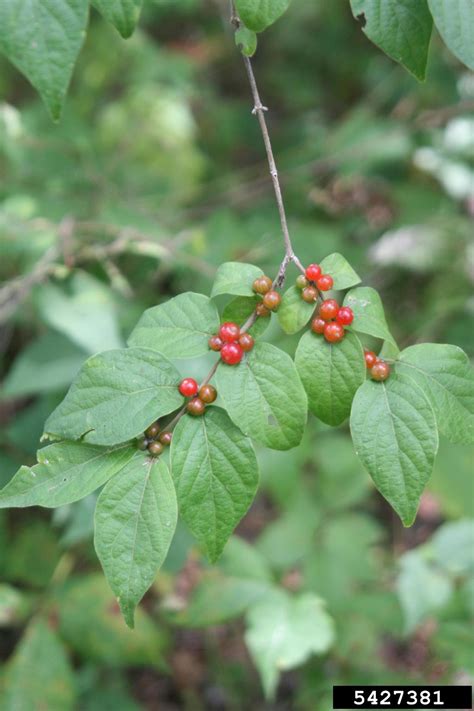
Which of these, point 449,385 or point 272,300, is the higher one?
point 272,300

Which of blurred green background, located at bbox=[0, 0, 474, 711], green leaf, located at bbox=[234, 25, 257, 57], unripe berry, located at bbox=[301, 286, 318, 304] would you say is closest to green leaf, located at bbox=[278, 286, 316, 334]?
unripe berry, located at bbox=[301, 286, 318, 304]

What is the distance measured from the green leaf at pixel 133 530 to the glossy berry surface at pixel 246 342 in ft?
0.73

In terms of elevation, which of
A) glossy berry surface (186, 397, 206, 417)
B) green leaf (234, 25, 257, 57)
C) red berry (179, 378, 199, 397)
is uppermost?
green leaf (234, 25, 257, 57)

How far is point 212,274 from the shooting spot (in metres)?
2.06

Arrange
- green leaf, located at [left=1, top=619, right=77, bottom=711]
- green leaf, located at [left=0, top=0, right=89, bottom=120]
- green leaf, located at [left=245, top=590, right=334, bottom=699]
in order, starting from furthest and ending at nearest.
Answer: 1. green leaf, located at [left=1, top=619, right=77, bottom=711]
2. green leaf, located at [left=245, top=590, right=334, bottom=699]
3. green leaf, located at [left=0, top=0, right=89, bottom=120]

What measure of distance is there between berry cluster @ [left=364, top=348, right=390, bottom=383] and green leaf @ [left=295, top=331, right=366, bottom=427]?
0.09ft

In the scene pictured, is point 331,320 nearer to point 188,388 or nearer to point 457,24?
point 188,388

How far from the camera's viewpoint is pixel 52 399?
1960 mm

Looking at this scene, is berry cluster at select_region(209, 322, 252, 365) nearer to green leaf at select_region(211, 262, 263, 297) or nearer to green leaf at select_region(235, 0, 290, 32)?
green leaf at select_region(211, 262, 263, 297)

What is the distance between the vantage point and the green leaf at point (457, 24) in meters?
0.98

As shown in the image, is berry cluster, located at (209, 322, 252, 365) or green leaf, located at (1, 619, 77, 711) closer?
berry cluster, located at (209, 322, 252, 365)

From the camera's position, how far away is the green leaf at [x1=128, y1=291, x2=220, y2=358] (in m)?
1.06

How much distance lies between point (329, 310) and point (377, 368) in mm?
112

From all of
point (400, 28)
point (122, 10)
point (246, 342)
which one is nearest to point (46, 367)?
point (246, 342)
